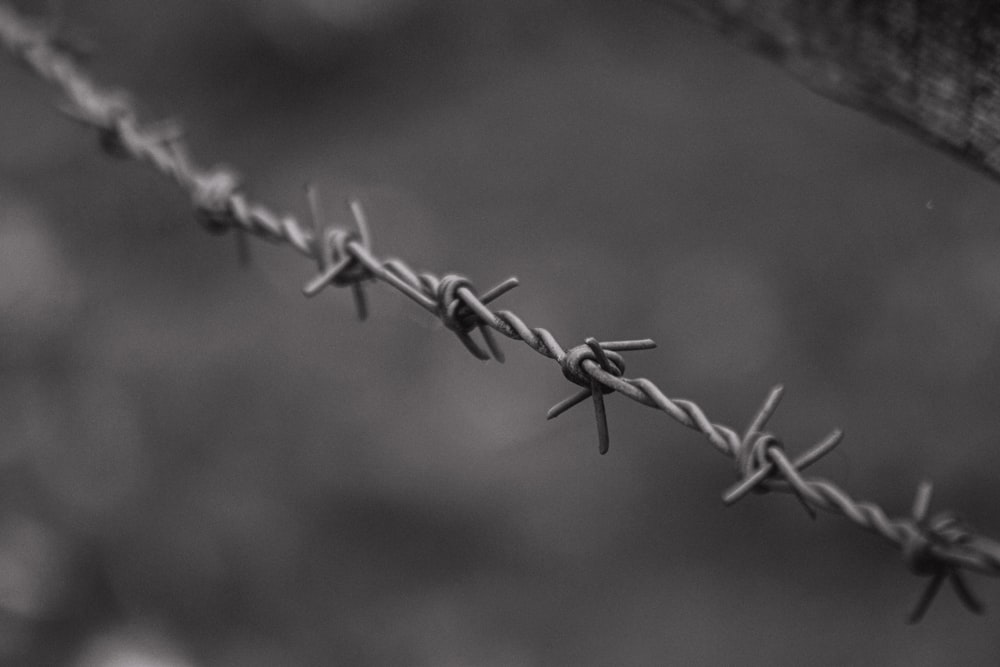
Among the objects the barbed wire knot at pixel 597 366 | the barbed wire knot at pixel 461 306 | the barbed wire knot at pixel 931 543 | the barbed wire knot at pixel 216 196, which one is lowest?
the barbed wire knot at pixel 931 543

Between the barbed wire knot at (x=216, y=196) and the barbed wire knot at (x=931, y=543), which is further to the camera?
the barbed wire knot at (x=216, y=196)

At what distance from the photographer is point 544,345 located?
36.4 inches

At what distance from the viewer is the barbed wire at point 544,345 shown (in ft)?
2.32

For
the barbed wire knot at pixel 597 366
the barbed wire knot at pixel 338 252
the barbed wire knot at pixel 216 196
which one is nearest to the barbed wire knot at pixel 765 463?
the barbed wire knot at pixel 597 366

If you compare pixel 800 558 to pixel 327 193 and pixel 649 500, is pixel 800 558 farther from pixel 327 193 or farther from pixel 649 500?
pixel 327 193

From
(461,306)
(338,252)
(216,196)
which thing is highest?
(216,196)

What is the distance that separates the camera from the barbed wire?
708 mm

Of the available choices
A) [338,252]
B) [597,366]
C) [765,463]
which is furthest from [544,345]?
[338,252]

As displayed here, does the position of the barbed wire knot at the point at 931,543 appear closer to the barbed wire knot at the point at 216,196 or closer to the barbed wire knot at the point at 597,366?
the barbed wire knot at the point at 597,366

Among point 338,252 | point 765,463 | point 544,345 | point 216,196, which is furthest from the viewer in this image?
point 216,196

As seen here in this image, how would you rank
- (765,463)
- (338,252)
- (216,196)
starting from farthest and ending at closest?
(216,196), (338,252), (765,463)

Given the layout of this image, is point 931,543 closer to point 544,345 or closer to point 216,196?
point 544,345

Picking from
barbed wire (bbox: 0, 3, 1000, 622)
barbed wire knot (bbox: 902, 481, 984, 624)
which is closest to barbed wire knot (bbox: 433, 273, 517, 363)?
barbed wire (bbox: 0, 3, 1000, 622)

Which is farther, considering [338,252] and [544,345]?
[338,252]
